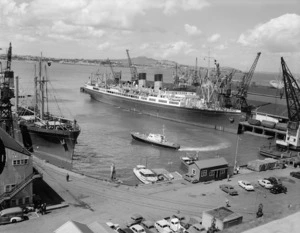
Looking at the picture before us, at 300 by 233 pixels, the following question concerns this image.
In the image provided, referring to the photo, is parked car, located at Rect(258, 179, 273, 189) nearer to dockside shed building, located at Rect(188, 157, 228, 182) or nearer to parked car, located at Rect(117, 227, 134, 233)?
dockside shed building, located at Rect(188, 157, 228, 182)

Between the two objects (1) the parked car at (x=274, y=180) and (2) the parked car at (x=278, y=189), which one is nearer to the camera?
(2) the parked car at (x=278, y=189)

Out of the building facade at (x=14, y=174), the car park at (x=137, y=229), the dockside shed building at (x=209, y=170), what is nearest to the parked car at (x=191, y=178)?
the dockside shed building at (x=209, y=170)

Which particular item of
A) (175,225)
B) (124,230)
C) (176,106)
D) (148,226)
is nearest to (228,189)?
(175,225)

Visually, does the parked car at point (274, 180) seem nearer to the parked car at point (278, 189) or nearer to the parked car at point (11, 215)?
the parked car at point (278, 189)

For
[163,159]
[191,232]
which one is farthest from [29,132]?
[191,232]

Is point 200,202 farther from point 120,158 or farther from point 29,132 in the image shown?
point 29,132

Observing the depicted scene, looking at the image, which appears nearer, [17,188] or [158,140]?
[17,188]

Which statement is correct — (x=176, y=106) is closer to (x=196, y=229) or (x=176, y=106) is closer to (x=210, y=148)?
(x=210, y=148)
